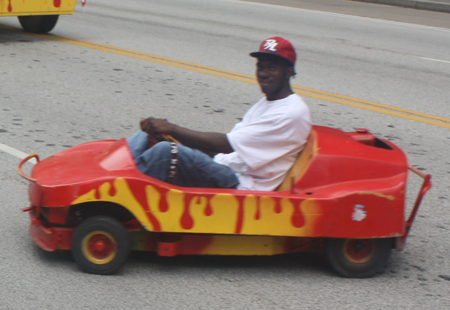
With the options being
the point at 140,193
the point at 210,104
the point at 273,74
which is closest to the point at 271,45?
the point at 273,74

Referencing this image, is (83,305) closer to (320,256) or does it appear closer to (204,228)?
(204,228)

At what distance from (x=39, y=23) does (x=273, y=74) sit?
7.94 meters

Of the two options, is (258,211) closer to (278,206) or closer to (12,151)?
(278,206)

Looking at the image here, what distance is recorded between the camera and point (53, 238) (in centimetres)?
341

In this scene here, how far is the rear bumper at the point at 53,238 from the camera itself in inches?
134

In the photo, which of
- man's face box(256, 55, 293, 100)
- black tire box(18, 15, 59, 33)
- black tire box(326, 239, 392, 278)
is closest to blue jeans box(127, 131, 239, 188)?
man's face box(256, 55, 293, 100)

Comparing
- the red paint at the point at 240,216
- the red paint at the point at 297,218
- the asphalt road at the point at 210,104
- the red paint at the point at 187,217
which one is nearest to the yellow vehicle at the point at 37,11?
the asphalt road at the point at 210,104

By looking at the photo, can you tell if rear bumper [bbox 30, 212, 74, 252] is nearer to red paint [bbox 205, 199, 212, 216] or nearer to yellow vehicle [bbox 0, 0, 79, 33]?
red paint [bbox 205, 199, 212, 216]

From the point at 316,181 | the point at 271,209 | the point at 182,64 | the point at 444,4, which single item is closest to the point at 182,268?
the point at 271,209

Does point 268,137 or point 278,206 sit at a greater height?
point 268,137

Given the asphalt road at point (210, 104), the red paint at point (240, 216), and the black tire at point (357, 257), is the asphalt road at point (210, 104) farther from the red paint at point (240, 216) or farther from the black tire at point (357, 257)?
the red paint at point (240, 216)

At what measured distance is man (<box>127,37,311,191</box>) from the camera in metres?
3.49

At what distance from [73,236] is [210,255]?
820 mm

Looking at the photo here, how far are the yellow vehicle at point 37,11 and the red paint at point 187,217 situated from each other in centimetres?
716
